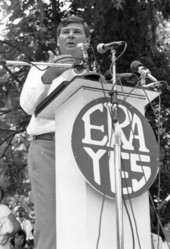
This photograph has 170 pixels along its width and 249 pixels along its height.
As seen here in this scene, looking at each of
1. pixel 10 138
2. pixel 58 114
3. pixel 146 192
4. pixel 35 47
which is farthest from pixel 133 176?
pixel 10 138

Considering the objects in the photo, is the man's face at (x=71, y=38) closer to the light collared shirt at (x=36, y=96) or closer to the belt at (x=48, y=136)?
the light collared shirt at (x=36, y=96)

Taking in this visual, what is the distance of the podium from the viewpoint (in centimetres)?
270

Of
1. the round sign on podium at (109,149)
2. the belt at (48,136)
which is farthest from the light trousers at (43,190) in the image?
the round sign on podium at (109,149)

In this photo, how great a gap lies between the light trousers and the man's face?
65 cm

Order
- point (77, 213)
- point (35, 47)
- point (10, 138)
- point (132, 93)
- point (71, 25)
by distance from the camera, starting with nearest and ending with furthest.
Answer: point (77, 213)
point (132, 93)
point (71, 25)
point (35, 47)
point (10, 138)

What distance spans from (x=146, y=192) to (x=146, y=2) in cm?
427

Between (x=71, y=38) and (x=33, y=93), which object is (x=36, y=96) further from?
(x=71, y=38)

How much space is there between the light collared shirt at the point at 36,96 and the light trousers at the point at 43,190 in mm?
85

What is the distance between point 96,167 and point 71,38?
3.85ft

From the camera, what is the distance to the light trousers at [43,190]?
303 centimetres

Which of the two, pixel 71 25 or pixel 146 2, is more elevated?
pixel 146 2

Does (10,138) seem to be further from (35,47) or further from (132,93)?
(132,93)

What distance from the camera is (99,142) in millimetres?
2801

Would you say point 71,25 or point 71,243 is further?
point 71,25
